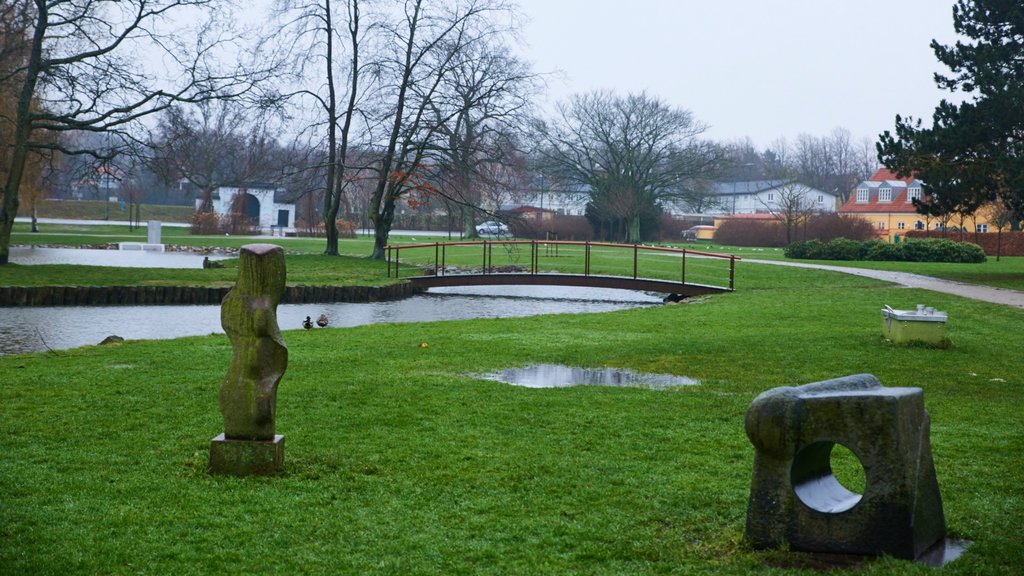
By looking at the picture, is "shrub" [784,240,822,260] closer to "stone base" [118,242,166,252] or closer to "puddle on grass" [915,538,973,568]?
"stone base" [118,242,166,252]

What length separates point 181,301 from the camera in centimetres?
2389

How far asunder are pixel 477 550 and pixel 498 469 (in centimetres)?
175

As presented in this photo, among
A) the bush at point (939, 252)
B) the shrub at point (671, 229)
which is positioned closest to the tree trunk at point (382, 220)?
the bush at point (939, 252)

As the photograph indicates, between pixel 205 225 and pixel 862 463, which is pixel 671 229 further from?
pixel 862 463

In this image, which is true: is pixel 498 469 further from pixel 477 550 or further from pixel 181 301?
pixel 181 301

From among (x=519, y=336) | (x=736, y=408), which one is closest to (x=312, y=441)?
(x=736, y=408)

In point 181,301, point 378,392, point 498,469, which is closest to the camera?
point 498,469

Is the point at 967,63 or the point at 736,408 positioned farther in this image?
the point at 967,63

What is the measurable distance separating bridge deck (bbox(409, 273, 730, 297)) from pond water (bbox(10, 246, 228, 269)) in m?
8.31

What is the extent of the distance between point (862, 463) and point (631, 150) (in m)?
60.7

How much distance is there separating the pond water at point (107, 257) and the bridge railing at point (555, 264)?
7.63 m

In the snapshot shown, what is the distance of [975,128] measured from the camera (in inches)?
1080

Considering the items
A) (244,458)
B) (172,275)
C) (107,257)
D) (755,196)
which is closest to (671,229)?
(755,196)

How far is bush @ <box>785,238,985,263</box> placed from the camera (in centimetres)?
4103
